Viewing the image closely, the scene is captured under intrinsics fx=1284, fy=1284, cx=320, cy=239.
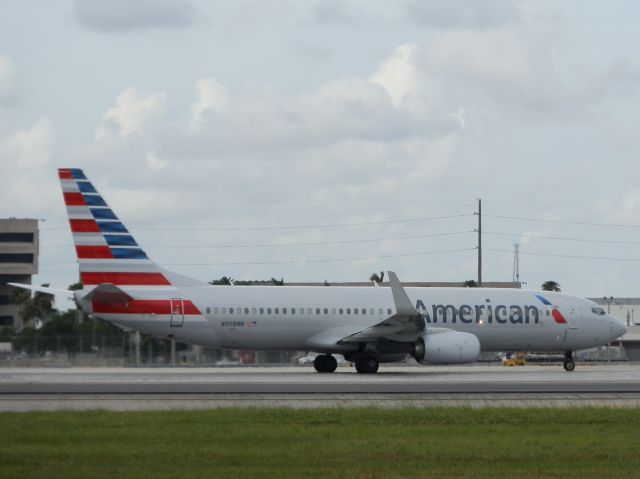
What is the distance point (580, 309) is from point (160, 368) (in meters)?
16.8

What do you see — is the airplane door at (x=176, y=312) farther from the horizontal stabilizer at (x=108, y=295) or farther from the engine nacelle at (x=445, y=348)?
the engine nacelle at (x=445, y=348)

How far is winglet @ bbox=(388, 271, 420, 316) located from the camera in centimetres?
4316

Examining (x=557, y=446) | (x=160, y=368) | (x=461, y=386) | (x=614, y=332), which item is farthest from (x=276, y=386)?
(x=614, y=332)

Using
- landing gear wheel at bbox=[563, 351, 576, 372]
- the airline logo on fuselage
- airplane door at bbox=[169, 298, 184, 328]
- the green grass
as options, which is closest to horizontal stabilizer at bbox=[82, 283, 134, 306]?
airplane door at bbox=[169, 298, 184, 328]

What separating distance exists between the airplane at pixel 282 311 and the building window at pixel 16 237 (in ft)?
322

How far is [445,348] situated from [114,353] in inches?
628

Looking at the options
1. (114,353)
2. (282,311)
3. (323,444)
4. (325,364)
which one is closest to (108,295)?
(282,311)

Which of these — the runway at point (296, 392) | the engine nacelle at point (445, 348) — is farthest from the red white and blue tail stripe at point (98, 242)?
the engine nacelle at point (445, 348)

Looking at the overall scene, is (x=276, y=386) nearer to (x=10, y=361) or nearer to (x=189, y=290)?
(x=189, y=290)

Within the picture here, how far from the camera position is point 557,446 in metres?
20.9

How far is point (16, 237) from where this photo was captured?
140 metres

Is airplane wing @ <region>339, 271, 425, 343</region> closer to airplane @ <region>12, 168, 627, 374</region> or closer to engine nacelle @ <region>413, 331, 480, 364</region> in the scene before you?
airplane @ <region>12, 168, 627, 374</region>

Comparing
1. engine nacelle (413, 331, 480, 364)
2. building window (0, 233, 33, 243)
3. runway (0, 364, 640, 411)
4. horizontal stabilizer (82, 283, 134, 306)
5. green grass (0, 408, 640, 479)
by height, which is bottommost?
green grass (0, 408, 640, 479)

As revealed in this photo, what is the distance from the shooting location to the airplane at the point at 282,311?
42875mm
